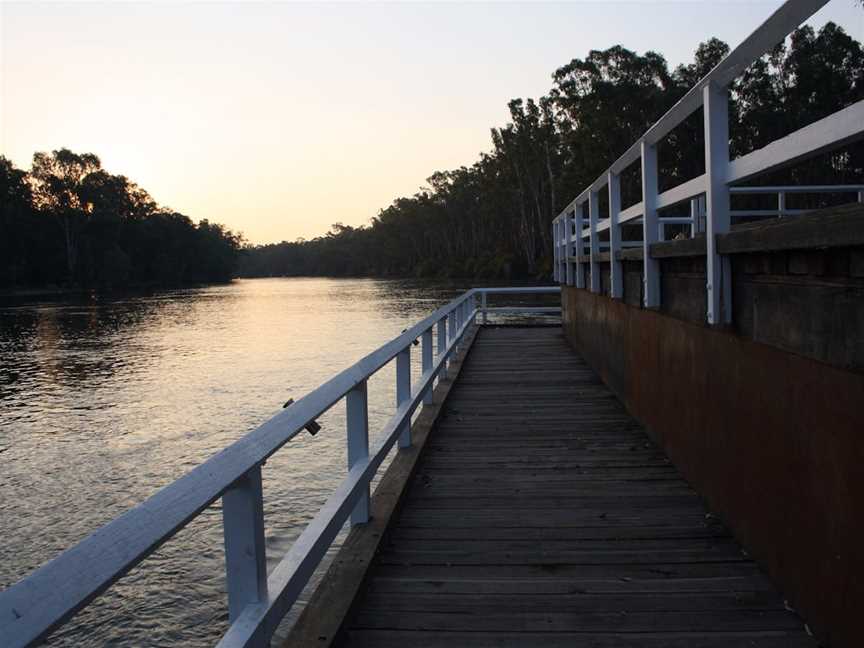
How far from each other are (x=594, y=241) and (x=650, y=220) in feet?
12.7

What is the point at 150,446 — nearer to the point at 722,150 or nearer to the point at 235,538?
the point at 722,150

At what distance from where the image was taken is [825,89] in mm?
41312

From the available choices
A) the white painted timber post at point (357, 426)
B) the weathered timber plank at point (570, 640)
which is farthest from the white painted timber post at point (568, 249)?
the weathered timber plank at point (570, 640)

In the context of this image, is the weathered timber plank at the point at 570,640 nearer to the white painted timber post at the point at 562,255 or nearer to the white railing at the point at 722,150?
the white railing at the point at 722,150

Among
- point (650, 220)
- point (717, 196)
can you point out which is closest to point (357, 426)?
point (717, 196)

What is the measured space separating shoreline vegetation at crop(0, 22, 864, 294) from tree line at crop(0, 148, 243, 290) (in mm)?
167

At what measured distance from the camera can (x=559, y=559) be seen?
3889mm

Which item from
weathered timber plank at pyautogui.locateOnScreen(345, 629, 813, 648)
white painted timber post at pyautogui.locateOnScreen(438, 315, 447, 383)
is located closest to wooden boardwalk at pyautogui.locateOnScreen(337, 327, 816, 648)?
weathered timber plank at pyautogui.locateOnScreen(345, 629, 813, 648)

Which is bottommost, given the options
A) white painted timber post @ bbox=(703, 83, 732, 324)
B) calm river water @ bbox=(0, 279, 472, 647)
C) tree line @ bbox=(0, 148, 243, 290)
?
calm river water @ bbox=(0, 279, 472, 647)

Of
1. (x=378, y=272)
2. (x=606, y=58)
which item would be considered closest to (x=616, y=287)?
(x=606, y=58)

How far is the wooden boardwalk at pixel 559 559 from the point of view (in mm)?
3107

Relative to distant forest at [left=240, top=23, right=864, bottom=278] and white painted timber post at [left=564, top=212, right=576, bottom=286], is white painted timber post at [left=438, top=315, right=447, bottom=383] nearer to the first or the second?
white painted timber post at [left=564, top=212, right=576, bottom=286]

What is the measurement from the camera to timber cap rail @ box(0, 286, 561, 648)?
1.22 m

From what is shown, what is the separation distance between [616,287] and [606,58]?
47.5 meters
